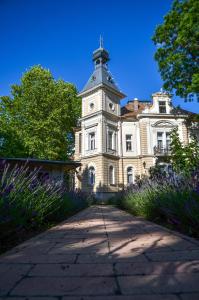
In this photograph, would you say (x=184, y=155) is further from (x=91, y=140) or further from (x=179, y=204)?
(x=91, y=140)

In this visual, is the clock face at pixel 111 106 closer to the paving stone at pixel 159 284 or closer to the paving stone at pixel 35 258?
the paving stone at pixel 35 258

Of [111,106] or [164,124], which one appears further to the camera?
[111,106]

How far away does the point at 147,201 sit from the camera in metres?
7.00

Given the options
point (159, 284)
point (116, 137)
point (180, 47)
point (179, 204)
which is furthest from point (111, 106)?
point (159, 284)

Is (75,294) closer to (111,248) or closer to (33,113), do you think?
(111,248)

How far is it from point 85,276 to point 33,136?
74.9ft

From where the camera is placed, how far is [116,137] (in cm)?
2645

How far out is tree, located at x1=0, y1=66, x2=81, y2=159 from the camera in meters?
23.0

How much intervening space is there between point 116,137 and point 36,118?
920 cm

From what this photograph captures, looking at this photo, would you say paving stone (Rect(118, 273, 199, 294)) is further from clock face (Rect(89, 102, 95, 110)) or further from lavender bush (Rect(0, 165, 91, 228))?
clock face (Rect(89, 102, 95, 110))

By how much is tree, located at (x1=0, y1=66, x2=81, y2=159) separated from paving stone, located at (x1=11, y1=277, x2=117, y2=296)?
20.5 metres

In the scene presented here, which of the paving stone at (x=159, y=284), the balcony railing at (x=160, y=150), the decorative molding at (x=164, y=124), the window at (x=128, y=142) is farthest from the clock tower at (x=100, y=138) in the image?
the paving stone at (x=159, y=284)

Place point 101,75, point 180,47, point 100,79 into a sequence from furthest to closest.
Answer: point 101,75 → point 100,79 → point 180,47

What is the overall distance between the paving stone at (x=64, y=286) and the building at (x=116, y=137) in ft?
71.4
